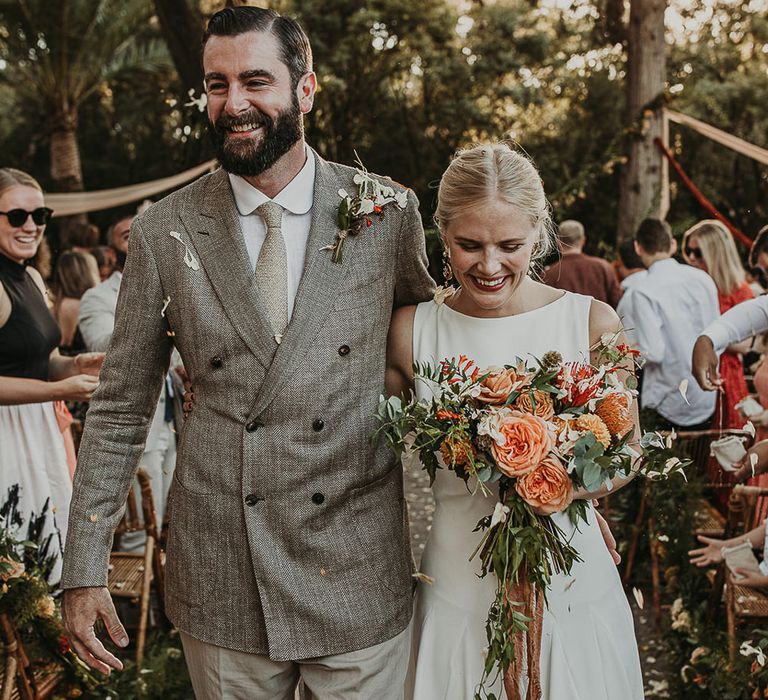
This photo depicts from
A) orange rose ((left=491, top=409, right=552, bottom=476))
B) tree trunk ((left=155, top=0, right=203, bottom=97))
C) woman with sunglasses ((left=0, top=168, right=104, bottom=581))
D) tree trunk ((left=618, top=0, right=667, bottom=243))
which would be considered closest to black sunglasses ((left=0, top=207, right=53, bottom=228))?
woman with sunglasses ((left=0, top=168, right=104, bottom=581))

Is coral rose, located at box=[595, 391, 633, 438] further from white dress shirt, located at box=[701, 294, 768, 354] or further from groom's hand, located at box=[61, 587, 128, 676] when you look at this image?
white dress shirt, located at box=[701, 294, 768, 354]

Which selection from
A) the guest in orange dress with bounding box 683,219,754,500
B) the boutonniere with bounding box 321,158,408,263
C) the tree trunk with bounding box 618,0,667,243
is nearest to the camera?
the boutonniere with bounding box 321,158,408,263

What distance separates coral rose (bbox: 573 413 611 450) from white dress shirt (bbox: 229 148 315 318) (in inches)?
30.9

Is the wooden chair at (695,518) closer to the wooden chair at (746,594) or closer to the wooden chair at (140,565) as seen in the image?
the wooden chair at (746,594)

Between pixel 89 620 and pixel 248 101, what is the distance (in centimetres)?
131

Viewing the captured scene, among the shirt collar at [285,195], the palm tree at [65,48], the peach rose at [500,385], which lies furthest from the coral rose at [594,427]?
the palm tree at [65,48]

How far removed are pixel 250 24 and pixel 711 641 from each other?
308cm

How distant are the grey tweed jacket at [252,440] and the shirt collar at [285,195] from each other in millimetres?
27

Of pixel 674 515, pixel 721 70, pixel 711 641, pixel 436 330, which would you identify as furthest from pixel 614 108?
pixel 436 330

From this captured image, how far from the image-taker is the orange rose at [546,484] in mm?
2053

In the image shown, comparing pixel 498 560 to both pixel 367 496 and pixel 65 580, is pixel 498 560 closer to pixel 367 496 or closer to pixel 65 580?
pixel 367 496

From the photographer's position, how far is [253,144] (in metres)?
2.21

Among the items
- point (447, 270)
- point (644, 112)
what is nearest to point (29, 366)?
point (447, 270)

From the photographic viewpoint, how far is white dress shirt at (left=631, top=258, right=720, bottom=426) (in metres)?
6.06
